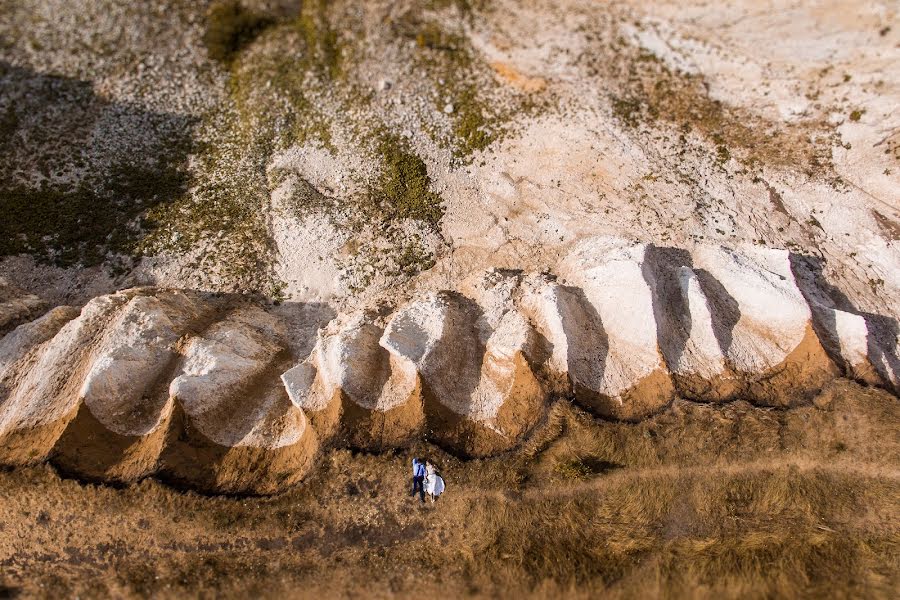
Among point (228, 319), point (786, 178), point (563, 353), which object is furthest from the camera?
point (786, 178)

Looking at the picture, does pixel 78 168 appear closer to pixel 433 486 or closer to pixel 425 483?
pixel 425 483

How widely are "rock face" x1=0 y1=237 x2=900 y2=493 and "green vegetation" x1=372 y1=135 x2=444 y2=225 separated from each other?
588 centimetres

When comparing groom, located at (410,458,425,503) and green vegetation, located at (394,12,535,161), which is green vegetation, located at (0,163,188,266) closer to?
green vegetation, located at (394,12,535,161)

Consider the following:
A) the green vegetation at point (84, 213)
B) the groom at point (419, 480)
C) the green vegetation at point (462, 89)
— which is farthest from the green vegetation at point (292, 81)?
the groom at point (419, 480)

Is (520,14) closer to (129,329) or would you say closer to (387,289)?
(387,289)

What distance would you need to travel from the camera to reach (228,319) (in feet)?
73.8

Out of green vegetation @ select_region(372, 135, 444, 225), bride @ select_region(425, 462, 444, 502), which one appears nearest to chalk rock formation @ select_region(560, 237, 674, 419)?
bride @ select_region(425, 462, 444, 502)

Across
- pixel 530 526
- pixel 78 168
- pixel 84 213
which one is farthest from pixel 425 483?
pixel 78 168

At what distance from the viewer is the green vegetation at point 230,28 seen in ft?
108

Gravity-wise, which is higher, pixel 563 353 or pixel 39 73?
pixel 39 73

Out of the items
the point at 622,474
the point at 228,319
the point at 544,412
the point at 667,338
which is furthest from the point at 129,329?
the point at 667,338

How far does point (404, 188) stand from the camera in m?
26.7

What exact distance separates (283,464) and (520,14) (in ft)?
107

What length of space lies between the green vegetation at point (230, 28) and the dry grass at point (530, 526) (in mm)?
27986
